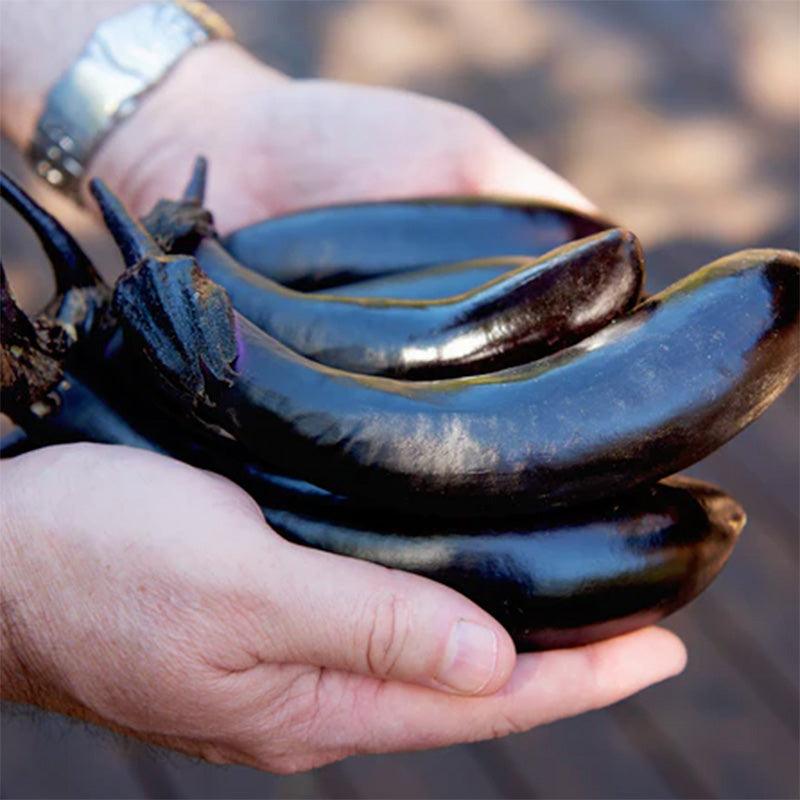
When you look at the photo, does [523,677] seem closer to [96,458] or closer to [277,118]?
[96,458]

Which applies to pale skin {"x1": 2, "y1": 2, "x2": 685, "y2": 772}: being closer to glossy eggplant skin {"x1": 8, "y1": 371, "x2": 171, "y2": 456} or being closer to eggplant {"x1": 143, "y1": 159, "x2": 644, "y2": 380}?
glossy eggplant skin {"x1": 8, "y1": 371, "x2": 171, "y2": 456}

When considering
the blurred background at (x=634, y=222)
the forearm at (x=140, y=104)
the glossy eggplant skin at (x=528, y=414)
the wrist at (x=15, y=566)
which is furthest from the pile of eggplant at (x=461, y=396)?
the forearm at (x=140, y=104)

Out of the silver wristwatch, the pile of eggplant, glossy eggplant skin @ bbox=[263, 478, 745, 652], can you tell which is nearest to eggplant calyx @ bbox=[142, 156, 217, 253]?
the pile of eggplant

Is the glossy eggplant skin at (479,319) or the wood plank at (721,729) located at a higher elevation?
the glossy eggplant skin at (479,319)

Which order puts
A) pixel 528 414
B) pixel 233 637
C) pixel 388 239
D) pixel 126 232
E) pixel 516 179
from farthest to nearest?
pixel 516 179 < pixel 388 239 < pixel 126 232 < pixel 233 637 < pixel 528 414

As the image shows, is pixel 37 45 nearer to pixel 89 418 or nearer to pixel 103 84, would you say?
pixel 103 84

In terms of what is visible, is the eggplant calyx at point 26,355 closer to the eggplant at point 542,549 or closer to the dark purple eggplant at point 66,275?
the dark purple eggplant at point 66,275

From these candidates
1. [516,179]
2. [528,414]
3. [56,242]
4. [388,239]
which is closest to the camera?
[528,414]

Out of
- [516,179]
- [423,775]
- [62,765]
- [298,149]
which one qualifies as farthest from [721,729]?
[298,149]
